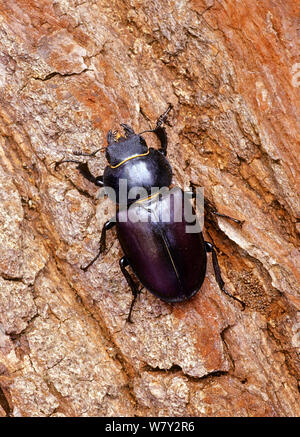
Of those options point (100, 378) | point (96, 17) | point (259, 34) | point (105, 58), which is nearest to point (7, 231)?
point (100, 378)

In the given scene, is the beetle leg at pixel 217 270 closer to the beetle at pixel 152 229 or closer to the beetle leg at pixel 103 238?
the beetle at pixel 152 229

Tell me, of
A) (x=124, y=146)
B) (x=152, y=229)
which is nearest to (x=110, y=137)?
(x=124, y=146)

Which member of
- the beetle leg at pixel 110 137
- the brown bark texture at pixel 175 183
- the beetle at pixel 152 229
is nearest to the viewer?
the brown bark texture at pixel 175 183

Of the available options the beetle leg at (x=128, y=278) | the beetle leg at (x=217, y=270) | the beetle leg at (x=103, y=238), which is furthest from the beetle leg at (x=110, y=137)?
the beetle leg at (x=217, y=270)

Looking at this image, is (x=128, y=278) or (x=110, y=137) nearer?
(x=128, y=278)

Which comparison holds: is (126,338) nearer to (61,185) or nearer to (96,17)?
(61,185)

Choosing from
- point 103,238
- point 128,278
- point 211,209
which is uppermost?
point 211,209

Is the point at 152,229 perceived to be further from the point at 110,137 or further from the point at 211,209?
the point at 110,137
